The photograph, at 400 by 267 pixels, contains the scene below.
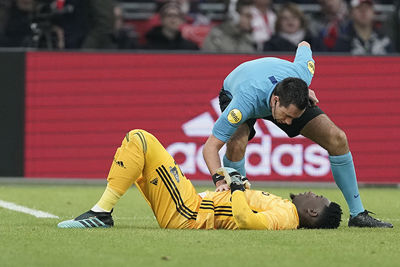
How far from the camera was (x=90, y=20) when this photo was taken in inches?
568

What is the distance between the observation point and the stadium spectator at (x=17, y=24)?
551 inches

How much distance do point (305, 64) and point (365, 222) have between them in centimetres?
143

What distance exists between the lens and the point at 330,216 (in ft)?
25.3

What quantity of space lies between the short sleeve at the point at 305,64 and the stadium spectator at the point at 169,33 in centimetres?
579

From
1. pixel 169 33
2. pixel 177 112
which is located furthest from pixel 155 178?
pixel 169 33

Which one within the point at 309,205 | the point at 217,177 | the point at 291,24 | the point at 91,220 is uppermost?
the point at 217,177

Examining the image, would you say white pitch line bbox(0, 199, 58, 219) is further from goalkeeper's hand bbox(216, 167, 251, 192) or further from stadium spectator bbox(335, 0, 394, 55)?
stadium spectator bbox(335, 0, 394, 55)

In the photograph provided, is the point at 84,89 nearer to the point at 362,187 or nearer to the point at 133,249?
the point at 362,187

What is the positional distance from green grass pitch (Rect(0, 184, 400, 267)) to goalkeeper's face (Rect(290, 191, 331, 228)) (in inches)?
4.9

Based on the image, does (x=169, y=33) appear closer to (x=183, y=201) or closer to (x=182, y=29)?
(x=182, y=29)

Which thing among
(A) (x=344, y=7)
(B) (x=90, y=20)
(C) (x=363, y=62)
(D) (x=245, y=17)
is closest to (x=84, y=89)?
(B) (x=90, y=20)

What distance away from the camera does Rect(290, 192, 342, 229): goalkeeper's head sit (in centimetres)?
762

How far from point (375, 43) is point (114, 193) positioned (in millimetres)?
7881

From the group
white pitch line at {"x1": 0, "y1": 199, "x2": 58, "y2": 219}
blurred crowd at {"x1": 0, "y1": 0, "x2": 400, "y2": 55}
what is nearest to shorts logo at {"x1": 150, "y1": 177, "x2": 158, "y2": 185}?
white pitch line at {"x1": 0, "y1": 199, "x2": 58, "y2": 219}
